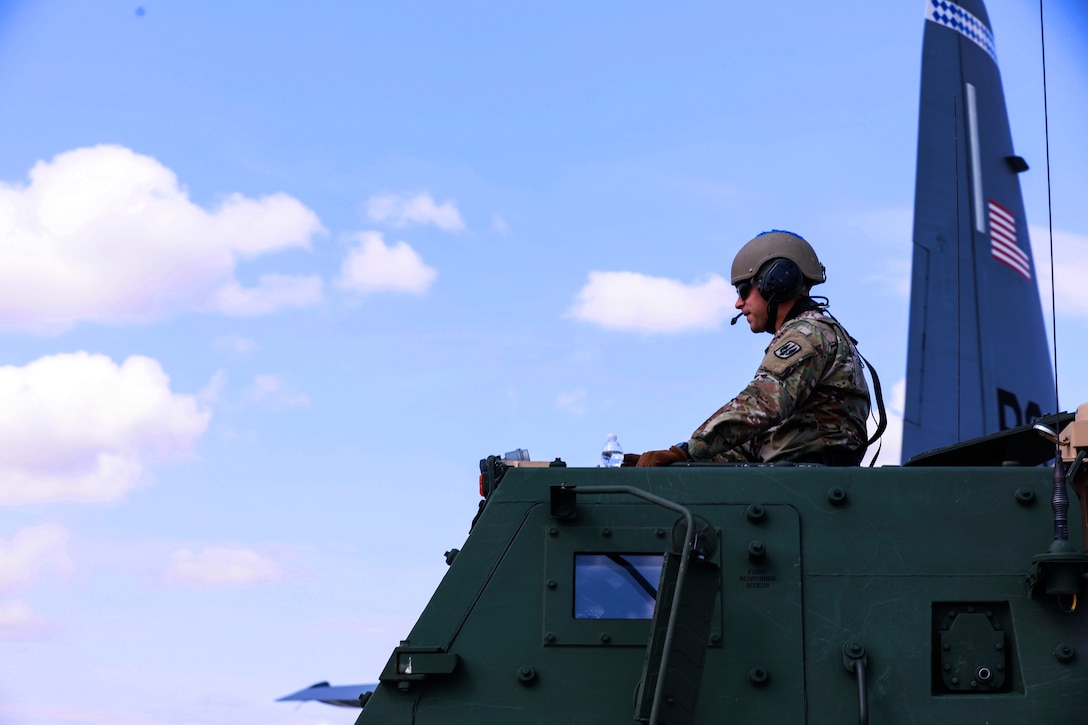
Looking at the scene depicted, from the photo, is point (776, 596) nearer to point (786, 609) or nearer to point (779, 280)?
point (786, 609)

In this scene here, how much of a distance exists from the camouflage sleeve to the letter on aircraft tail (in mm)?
19812

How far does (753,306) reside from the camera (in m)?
6.33

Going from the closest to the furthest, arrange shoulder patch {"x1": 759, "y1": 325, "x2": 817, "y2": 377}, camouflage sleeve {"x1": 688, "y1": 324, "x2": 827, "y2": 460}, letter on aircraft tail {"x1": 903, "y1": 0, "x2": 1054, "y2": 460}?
1. camouflage sleeve {"x1": 688, "y1": 324, "x2": 827, "y2": 460}
2. shoulder patch {"x1": 759, "y1": 325, "x2": 817, "y2": 377}
3. letter on aircraft tail {"x1": 903, "y1": 0, "x2": 1054, "y2": 460}

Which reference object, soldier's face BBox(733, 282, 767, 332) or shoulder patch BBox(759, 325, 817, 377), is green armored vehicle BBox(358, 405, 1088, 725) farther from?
soldier's face BBox(733, 282, 767, 332)

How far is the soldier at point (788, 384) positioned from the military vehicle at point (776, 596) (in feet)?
1.18

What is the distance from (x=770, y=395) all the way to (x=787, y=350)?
23 centimetres

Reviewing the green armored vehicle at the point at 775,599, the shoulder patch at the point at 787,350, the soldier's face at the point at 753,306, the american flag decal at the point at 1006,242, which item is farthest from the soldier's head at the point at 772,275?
the american flag decal at the point at 1006,242

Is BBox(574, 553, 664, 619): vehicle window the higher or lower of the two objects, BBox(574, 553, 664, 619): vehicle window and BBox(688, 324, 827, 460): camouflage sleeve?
the lower

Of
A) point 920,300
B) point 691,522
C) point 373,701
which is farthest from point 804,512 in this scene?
point 920,300

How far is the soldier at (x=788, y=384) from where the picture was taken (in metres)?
5.59

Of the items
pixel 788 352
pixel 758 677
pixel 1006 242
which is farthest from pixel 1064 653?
pixel 1006 242

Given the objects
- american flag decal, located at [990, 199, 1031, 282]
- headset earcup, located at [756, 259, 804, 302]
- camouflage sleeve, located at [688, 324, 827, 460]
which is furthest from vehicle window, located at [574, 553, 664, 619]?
american flag decal, located at [990, 199, 1031, 282]

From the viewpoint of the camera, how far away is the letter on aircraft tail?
26344 millimetres

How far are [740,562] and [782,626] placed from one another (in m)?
0.26
